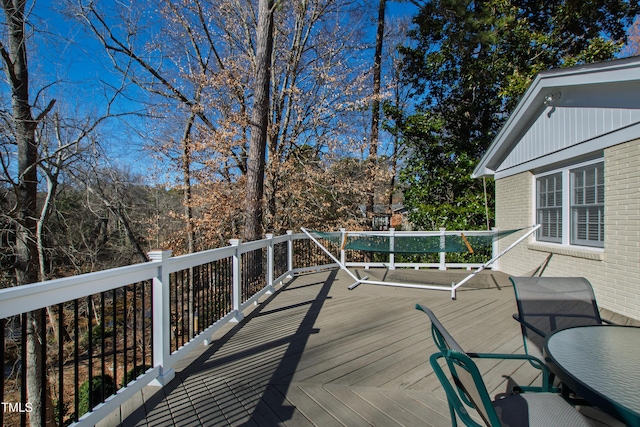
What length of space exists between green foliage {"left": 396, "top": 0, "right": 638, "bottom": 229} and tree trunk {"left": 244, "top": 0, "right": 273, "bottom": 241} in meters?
4.58

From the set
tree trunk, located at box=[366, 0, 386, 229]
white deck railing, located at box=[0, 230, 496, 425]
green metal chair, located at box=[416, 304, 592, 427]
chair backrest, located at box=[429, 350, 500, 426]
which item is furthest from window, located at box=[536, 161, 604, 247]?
tree trunk, located at box=[366, 0, 386, 229]

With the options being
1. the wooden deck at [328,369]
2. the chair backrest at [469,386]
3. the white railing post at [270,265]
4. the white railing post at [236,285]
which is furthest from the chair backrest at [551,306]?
the white railing post at [270,265]

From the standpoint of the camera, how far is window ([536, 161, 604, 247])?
439 centimetres

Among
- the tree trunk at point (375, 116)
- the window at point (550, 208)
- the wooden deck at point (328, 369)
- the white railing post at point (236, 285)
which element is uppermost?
the tree trunk at point (375, 116)

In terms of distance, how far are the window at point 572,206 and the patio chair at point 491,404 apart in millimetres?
→ 3799

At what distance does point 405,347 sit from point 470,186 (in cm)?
743

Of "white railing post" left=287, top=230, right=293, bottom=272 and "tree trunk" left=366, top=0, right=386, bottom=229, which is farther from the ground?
"tree trunk" left=366, top=0, right=386, bottom=229

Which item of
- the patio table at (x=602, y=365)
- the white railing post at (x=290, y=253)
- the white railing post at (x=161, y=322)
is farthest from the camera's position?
the white railing post at (x=290, y=253)

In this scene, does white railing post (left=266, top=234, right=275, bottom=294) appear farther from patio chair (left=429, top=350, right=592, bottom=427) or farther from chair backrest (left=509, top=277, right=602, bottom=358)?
patio chair (left=429, top=350, right=592, bottom=427)

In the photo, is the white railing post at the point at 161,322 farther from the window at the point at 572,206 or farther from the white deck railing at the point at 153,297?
the window at the point at 572,206

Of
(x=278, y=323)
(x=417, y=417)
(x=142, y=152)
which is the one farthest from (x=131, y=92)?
(x=417, y=417)

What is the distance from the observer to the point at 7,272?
655 cm

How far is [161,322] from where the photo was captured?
7.97ft

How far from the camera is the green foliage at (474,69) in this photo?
901 centimetres
